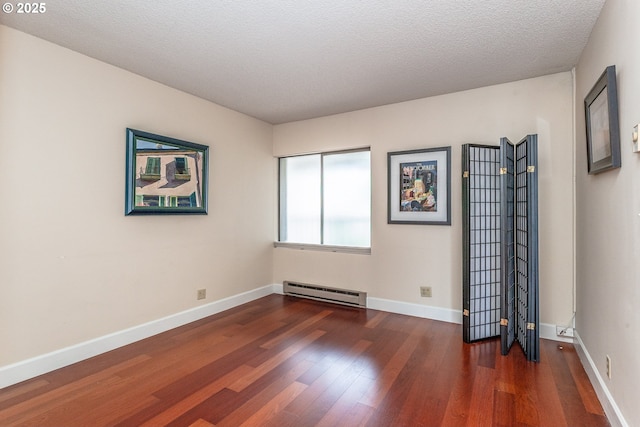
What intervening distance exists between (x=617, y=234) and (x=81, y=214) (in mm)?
3764

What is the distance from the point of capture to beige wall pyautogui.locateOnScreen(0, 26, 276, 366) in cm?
224

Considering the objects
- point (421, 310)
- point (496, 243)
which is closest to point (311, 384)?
point (421, 310)

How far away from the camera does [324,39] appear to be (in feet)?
7.64

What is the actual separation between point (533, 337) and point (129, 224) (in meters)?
3.64

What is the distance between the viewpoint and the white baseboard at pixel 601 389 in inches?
67.2

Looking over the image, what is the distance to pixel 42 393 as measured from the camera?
6.92 feet

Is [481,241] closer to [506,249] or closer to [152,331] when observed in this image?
[506,249]

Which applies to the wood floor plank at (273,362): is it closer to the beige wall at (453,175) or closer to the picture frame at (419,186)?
the beige wall at (453,175)

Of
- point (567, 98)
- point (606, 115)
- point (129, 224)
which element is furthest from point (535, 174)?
point (129, 224)

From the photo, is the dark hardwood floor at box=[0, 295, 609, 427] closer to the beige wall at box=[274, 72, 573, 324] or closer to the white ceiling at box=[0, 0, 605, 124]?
the beige wall at box=[274, 72, 573, 324]

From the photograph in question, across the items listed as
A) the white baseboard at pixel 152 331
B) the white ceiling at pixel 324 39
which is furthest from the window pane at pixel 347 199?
the white ceiling at pixel 324 39

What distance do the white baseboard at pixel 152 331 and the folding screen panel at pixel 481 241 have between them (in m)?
0.48

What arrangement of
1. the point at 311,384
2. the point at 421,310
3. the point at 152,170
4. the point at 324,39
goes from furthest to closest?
the point at 421,310 → the point at 152,170 → the point at 324,39 → the point at 311,384

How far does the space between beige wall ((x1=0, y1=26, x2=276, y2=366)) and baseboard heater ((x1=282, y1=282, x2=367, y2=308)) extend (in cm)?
113
